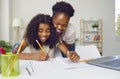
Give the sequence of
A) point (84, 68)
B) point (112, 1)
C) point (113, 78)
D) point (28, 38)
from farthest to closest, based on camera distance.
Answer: point (112, 1)
point (28, 38)
point (84, 68)
point (113, 78)

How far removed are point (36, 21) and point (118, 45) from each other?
11.5 feet

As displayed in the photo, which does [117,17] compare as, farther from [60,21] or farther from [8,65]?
[8,65]

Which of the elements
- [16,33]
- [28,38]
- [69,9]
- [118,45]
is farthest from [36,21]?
[118,45]

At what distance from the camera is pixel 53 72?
0.68 metres

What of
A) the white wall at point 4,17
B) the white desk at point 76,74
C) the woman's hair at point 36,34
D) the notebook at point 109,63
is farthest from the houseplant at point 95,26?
Answer: the white desk at point 76,74

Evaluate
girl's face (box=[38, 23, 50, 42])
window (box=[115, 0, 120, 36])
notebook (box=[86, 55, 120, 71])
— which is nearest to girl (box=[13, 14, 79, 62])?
girl's face (box=[38, 23, 50, 42])

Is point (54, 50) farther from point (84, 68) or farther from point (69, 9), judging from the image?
point (84, 68)

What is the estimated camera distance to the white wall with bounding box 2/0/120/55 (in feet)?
13.0

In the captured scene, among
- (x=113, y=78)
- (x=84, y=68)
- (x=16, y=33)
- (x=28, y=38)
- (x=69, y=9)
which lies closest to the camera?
(x=113, y=78)

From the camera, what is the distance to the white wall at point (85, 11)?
156 inches

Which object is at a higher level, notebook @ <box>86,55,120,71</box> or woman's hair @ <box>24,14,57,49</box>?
woman's hair @ <box>24,14,57,49</box>

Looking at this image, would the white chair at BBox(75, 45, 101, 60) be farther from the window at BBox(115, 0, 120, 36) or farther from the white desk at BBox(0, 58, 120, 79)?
the window at BBox(115, 0, 120, 36)

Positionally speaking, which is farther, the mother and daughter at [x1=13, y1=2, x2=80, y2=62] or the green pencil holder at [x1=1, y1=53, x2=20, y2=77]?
the mother and daughter at [x1=13, y1=2, x2=80, y2=62]

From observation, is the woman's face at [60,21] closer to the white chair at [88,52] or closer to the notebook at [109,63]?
the white chair at [88,52]
